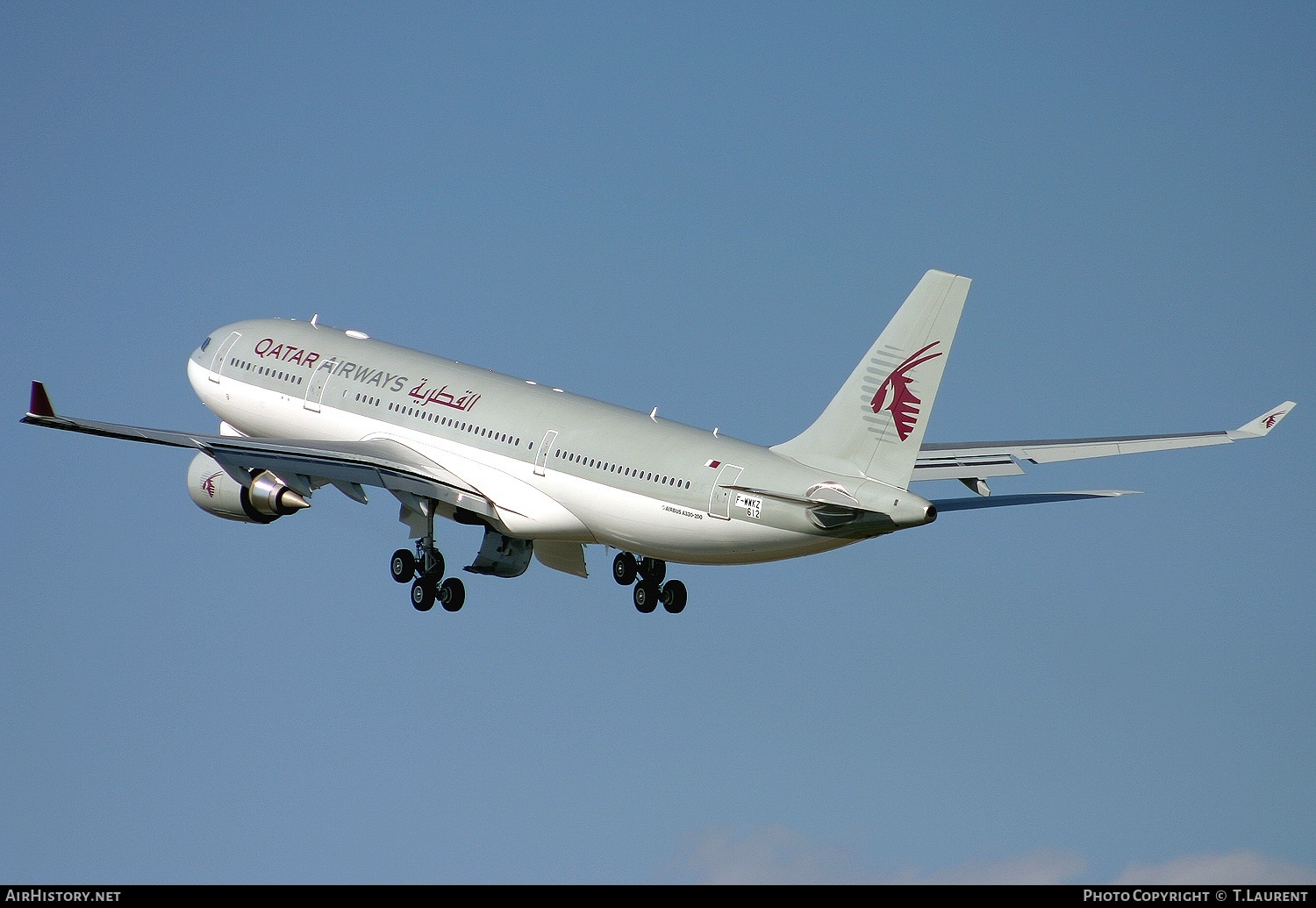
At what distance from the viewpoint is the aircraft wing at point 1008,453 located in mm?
49062

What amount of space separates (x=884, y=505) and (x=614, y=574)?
12023 mm

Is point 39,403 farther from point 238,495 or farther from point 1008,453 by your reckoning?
point 1008,453

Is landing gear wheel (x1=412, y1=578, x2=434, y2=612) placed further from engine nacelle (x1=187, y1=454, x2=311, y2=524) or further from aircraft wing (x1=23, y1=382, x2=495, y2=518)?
engine nacelle (x1=187, y1=454, x2=311, y2=524)

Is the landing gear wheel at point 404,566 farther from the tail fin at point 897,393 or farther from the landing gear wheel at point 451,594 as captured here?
the tail fin at point 897,393

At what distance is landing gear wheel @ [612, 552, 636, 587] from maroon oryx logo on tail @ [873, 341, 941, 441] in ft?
37.1

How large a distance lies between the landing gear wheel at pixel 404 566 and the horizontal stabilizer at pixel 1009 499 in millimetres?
13367

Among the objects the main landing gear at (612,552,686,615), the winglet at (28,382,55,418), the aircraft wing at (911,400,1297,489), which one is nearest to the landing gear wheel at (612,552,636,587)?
the main landing gear at (612,552,686,615)

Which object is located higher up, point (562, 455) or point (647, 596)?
point (562, 455)

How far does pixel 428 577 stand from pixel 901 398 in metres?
14.6

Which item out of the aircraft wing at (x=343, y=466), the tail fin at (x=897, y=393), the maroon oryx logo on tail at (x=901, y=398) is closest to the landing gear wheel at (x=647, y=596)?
the aircraft wing at (x=343, y=466)

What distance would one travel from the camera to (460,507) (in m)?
50.1

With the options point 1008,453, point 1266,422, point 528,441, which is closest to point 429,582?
point 528,441

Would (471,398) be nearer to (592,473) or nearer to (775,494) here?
(592,473)

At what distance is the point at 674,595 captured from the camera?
51531mm
